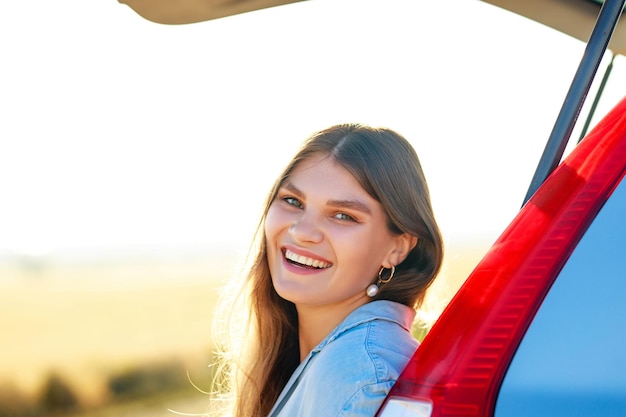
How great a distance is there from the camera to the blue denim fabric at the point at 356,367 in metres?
1.39

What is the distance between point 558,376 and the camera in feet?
3.22

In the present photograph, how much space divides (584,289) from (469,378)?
19 cm

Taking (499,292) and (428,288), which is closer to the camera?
(499,292)

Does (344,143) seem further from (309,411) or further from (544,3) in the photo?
(309,411)

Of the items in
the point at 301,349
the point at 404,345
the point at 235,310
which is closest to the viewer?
the point at 404,345

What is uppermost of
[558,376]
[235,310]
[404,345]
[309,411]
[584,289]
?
[584,289]

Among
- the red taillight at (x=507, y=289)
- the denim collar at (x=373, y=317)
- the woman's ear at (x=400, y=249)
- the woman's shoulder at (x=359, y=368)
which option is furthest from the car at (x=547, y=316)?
the woman's ear at (x=400, y=249)

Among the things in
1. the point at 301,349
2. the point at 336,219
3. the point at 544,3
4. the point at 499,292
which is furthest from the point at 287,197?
the point at 499,292

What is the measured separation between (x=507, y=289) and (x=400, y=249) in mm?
1000

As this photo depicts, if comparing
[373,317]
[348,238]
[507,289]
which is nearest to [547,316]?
[507,289]

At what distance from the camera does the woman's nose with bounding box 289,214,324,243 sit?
1913mm

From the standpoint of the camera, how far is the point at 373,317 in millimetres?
1709

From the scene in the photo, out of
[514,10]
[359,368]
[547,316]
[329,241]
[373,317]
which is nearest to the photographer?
[547,316]

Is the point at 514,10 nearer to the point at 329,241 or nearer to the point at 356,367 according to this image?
the point at 329,241
